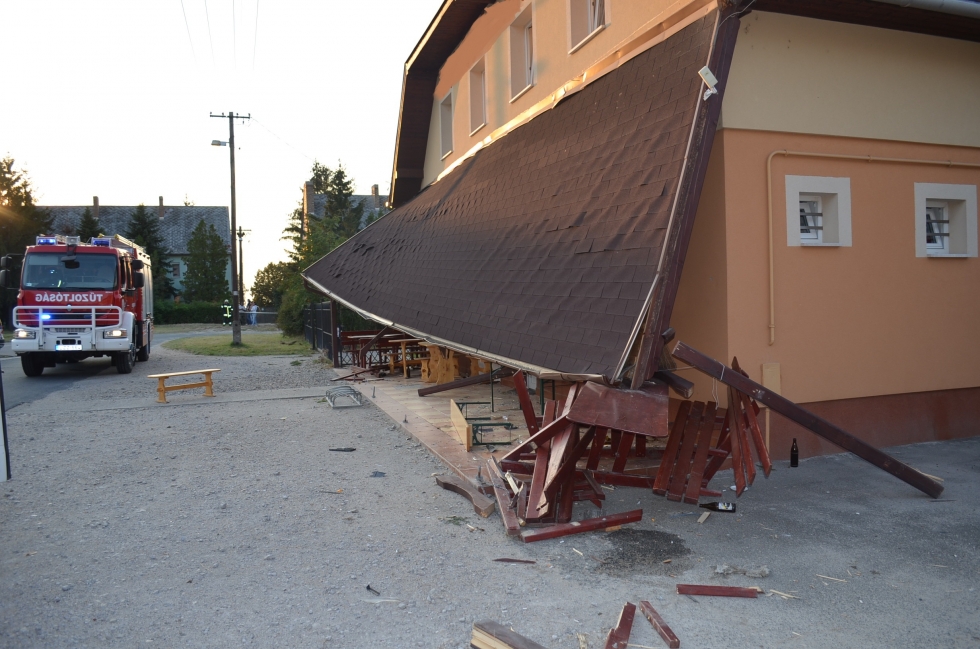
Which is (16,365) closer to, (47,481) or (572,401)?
(47,481)

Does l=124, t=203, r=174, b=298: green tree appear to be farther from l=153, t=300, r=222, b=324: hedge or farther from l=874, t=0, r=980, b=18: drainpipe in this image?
l=874, t=0, r=980, b=18: drainpipe

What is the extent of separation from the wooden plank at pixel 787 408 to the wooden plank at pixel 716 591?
58.7 inches

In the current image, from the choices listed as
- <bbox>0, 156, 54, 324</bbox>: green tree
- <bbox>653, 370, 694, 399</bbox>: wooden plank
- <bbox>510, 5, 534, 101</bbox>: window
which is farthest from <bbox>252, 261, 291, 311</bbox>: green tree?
<bbox>653, 370, 694, 399</bbox>: wooden plank

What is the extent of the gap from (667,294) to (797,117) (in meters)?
3.33

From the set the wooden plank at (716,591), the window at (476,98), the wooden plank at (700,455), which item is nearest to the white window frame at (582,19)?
the window at (476,98)

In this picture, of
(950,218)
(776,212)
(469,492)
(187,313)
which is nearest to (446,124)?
(776,212)

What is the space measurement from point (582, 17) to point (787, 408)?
22.3ft

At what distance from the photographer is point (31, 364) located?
16984 millimetres

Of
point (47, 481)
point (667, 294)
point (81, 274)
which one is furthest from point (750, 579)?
point (81, 274)

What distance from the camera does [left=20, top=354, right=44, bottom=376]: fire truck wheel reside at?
1681cm

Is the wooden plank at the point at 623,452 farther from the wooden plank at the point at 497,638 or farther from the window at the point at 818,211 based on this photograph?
the wooden plank at the point at 497,638

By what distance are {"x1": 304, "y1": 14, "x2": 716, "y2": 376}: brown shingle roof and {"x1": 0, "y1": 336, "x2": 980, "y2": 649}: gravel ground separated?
1.41 metres

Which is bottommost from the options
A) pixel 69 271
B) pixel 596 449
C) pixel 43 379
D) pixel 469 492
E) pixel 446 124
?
pixel 469 492

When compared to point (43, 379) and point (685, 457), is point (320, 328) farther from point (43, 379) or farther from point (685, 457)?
point (685, 457)
